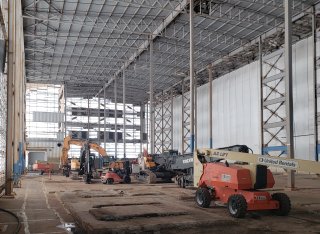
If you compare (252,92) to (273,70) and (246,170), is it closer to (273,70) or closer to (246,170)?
(273,70)

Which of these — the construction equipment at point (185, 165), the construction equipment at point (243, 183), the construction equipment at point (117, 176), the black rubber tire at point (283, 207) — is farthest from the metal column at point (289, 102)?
the construction equipment at point (117, 176)

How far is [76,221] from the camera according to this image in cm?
968

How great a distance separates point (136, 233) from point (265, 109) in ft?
91.6

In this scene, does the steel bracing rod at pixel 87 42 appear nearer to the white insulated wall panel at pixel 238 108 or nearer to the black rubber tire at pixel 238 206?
the white insulated wall panel at pixel 238 108

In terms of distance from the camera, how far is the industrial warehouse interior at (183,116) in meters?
10.2

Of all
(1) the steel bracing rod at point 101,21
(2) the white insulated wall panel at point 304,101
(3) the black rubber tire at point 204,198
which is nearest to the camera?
(3) the black rubber tire at point 204,198

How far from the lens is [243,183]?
34.7 ft

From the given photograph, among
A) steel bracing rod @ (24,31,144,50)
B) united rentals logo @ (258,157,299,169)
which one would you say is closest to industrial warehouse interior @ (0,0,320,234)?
united rentals logo @ (258,157,299,169)

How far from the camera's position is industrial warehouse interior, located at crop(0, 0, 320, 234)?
1016 cm

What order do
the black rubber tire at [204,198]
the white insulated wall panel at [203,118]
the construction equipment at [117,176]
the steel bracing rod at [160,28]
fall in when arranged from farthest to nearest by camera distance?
the white insulated wall panel at [203,118], the steel bracing rod at [160,28], the construction equipment at [117,176], the black rubber tire at [204,198]

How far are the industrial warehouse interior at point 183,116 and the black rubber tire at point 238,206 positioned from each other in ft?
0.11

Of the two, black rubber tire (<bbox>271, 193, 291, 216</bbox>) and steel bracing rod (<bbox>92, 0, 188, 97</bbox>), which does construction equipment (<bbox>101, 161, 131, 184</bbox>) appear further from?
black rubber tire (<bbox>271, 193, 291, 216</bbox>)

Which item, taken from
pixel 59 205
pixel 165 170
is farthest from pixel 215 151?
pixel 165 170

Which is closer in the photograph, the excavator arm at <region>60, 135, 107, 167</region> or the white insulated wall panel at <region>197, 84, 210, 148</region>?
the excavator arm at <region>60, 135, 107, 167</region>
